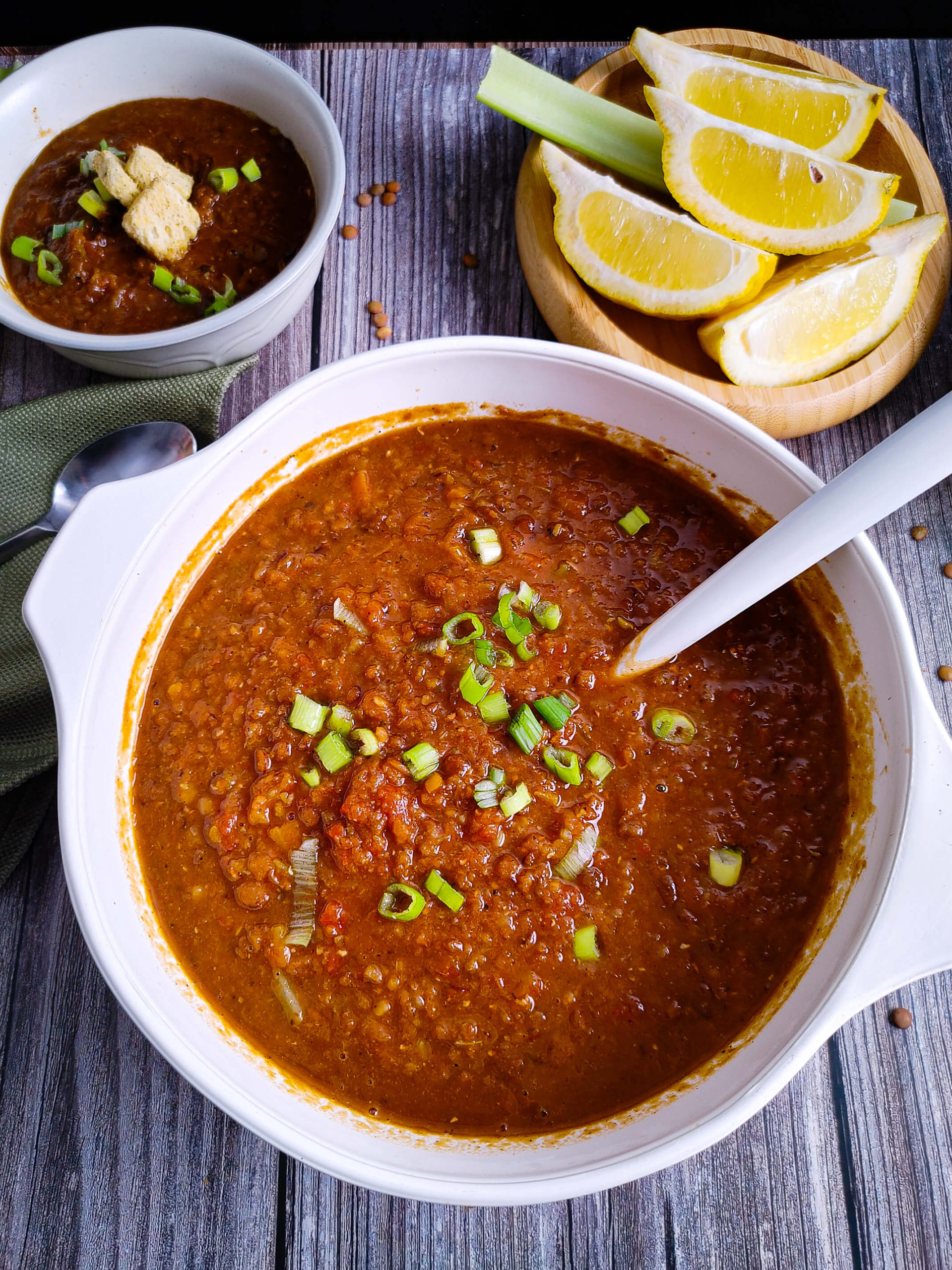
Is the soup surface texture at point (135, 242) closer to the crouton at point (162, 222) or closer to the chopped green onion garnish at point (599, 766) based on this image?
the crouton at point (162, 222)

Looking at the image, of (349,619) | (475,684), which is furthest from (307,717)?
(475,684)

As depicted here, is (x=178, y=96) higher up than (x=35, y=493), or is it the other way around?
(x=178, y=96)

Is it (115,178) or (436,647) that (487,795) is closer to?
(436,647)

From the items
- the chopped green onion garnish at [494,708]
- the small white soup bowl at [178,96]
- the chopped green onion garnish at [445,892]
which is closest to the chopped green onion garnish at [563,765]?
the chopped green onion garnish at [494,708]

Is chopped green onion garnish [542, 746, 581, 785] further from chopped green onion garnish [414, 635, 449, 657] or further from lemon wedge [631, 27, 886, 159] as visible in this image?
lemon wedge [631, 27, 886, 159]

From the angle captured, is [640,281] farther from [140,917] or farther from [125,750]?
[140,917]

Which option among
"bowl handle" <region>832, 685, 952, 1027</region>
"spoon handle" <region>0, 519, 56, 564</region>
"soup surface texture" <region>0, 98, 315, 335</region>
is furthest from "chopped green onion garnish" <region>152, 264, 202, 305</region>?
"bowl handle" <region>832, 685, 952, 1027</region>
